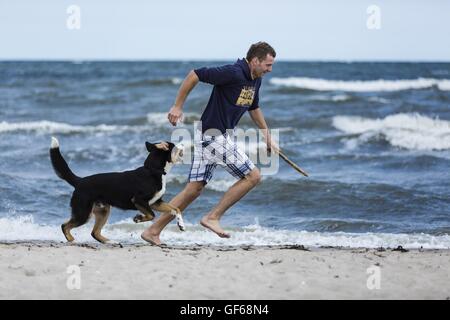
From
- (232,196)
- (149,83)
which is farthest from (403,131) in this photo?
(149,83)

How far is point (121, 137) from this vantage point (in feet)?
59.0

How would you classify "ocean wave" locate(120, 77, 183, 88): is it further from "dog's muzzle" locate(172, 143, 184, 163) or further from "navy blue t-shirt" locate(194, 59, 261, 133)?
"navy blue t-shirt" locate(194, 59, 261, 133)

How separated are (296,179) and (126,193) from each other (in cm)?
555

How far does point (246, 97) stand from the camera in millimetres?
6688

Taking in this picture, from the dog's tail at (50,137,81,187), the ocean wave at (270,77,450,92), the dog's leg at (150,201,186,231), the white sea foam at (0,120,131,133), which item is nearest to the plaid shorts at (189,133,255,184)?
the dog's leg at (150,201,186,231)

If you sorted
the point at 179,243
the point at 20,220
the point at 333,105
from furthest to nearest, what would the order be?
the point at 333,105 → the point at 20,220 → the point at 179,243

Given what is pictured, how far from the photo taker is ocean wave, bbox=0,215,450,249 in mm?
7969

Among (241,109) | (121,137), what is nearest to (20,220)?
(241,109)

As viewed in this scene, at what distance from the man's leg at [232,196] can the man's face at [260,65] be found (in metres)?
0.98

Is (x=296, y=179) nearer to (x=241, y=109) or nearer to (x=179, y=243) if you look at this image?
(x=179, y=243)

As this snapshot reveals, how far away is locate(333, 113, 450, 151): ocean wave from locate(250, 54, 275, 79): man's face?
9.68 metres

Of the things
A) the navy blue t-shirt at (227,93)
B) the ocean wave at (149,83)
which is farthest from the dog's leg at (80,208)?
the ocean wave at (149,83)

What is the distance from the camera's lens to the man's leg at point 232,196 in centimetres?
689

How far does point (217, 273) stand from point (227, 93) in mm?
1794
